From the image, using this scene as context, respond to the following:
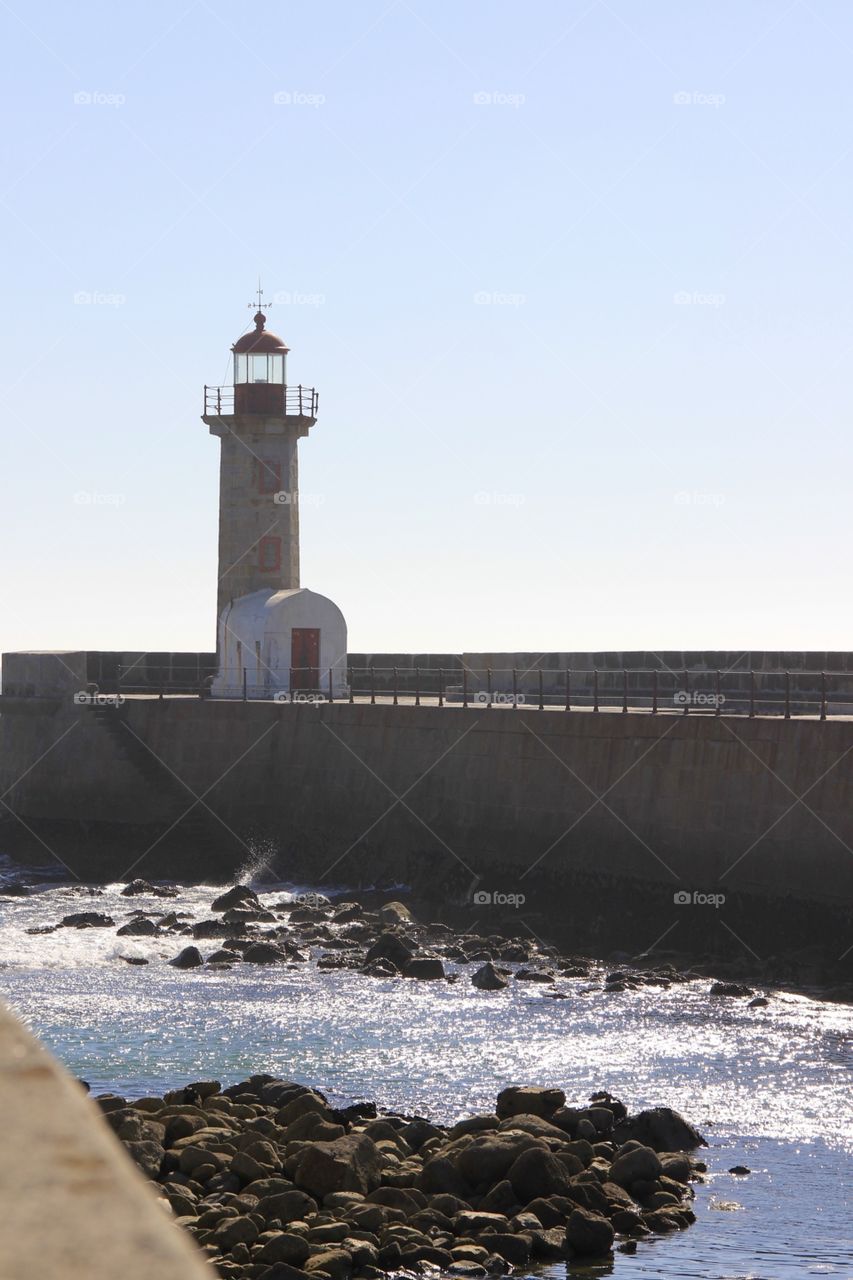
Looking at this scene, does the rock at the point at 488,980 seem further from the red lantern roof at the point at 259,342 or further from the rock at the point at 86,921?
the red lantern roof at the point at 259,342

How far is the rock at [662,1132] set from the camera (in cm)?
1230

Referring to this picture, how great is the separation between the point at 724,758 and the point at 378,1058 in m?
8.10

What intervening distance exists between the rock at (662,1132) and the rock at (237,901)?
44.2ft

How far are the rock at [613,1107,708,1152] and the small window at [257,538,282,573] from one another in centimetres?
2337

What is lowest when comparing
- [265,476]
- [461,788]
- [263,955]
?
[263,955]

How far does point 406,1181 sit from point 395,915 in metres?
→ 12.6

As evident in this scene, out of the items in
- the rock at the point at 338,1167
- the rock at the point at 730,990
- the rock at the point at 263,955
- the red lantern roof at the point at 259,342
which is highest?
the red lantern roof at the point at 259,342

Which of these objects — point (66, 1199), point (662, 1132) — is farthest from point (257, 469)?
point (66, 1199)

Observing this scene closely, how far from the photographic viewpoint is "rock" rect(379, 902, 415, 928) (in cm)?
2378

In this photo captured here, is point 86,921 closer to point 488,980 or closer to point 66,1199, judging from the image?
point 488,980

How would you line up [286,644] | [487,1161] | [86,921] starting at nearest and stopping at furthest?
[487,1161] → [86,921] → [286,644]

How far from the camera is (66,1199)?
872mm

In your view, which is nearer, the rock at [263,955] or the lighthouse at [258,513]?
the rock at [263,955]

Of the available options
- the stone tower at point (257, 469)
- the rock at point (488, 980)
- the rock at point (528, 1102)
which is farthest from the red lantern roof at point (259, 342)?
the rock at point (528, 1102)
